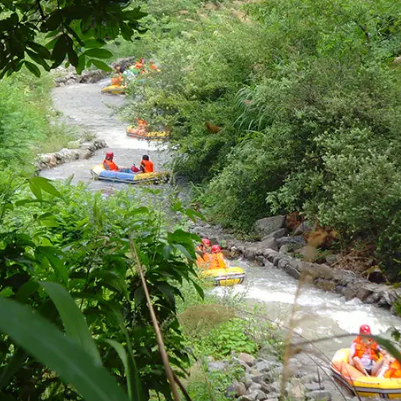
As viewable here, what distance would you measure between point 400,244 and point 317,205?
66.8 inches

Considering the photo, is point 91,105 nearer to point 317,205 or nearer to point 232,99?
point 232,99

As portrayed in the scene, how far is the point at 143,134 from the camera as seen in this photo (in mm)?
19406

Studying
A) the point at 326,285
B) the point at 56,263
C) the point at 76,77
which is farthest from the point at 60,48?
the point at 76,77

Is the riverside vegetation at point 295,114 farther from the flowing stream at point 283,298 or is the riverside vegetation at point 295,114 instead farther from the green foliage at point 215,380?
the green foliage at point 215,380

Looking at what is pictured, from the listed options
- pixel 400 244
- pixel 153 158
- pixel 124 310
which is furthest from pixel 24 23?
pixel 153 158

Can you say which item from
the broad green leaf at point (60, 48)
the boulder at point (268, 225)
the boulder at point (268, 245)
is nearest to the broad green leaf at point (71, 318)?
the broad green leaf at point (60, 48)

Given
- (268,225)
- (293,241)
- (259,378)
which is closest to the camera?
(259,378)

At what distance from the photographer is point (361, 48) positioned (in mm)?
12414

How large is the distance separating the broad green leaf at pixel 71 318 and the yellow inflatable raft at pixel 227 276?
7516 mm

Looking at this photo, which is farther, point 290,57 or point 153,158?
point 153,158

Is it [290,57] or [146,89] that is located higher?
[290,57]

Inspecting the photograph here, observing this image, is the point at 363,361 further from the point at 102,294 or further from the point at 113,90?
the point at 113,90

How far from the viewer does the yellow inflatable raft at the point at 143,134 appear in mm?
16125

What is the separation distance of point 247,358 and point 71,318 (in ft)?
17.5
